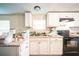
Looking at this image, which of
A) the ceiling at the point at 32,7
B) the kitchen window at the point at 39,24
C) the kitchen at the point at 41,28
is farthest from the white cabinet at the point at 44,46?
the ceiling at the point at 32,7

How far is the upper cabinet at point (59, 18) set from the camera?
89 centimetres

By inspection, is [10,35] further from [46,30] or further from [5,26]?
[46,30]

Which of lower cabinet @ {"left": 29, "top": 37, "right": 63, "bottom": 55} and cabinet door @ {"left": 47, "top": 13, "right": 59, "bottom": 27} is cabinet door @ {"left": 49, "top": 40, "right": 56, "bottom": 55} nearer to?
lower cabinet @ {"left": 29, "top": 37, "right": 63, "bottom": 55}

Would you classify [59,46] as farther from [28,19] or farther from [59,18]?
[28,19]

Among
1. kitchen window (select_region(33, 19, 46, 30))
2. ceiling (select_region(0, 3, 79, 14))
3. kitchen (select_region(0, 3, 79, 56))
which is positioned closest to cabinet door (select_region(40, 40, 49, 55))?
kitchen (select_region(0, 3, 79, 56))

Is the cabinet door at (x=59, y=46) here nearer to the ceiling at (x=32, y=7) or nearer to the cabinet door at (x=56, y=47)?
the cabinet door at (x=56, y=47)

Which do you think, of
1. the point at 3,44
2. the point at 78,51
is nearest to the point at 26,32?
the point at 3,44

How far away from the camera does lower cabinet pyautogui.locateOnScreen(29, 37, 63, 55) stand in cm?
89

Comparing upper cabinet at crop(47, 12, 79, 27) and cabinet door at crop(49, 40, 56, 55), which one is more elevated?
upper cabinet at crop(47, 12, 79, 27)

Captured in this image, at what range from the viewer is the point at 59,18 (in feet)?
3.05

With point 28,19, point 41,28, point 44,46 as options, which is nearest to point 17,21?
point 28,19

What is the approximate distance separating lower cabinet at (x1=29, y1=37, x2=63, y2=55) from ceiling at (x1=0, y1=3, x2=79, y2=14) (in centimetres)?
25

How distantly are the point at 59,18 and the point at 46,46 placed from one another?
0.26 metres

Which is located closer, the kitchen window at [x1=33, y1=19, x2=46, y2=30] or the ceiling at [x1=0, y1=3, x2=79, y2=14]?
the ceiling at [x1=0, y1=3, x2=79, y2=14]
